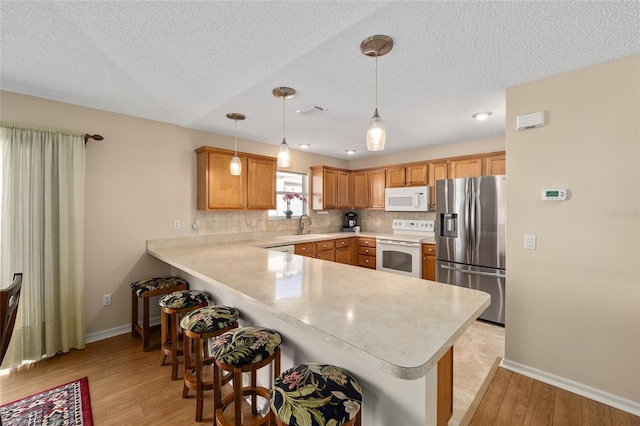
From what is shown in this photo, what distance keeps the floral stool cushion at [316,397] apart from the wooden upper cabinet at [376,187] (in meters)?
4.07

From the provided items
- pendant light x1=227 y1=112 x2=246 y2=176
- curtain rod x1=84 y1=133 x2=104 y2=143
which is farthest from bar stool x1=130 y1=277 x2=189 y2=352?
curtain rod x1=84 y1=133 x2=104 y2=143

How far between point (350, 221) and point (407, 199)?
1.33 metres

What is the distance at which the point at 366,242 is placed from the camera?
4840 millimetres

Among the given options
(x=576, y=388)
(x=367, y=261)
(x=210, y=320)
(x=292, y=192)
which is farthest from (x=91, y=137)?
(x=576, y=388)

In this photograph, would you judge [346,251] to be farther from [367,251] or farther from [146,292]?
[146,292]

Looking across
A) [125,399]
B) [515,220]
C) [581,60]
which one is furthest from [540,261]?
[125,399]

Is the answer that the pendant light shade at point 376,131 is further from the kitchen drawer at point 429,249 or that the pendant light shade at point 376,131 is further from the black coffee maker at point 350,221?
the black coffee maker at point 350,221

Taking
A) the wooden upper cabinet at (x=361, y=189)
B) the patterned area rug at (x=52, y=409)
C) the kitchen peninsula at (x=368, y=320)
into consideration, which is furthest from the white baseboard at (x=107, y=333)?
the wooden upper cabinet at (x=361, y=189)

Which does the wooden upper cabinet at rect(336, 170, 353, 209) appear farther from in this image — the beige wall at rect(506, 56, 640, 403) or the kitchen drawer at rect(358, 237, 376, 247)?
the beige wall at rect(506, 56, 640, 403)

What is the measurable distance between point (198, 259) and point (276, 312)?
1.50 m

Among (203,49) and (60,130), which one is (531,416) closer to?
(203,49)

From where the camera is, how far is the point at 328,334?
3.42 ft

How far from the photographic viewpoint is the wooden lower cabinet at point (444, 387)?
1240 mm

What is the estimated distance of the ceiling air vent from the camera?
2.69 m
